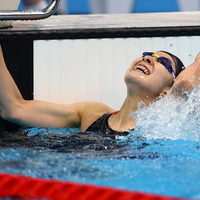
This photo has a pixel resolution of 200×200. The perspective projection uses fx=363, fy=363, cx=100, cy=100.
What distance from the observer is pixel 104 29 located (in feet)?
7.30

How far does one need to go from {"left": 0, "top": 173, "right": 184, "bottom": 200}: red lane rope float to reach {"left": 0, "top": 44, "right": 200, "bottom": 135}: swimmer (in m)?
0.92

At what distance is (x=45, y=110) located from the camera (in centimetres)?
193

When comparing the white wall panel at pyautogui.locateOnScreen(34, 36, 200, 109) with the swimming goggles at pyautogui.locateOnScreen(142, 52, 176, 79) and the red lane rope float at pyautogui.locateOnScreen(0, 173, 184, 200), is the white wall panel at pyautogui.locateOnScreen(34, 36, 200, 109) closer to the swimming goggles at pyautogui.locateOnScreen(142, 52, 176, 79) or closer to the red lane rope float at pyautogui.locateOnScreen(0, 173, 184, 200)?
the swimming goggles at pyautogui.locateOnScreen(142, 52, 176, 79)

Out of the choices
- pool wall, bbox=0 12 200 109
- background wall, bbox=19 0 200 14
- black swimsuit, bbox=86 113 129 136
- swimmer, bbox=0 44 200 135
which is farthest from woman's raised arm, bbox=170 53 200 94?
background wall, bbox=19 0 200 14

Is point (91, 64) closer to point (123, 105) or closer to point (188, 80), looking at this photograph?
point (123, 105)

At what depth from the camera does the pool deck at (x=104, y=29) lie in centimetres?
223

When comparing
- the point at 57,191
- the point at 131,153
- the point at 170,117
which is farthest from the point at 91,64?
the point at 57,191

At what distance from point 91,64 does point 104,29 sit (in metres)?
0.23

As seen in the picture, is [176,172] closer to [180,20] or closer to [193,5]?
[180,20]

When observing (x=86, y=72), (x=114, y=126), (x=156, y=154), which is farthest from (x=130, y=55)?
(x=156, y=154)

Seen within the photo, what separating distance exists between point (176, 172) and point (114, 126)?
0.77 meters

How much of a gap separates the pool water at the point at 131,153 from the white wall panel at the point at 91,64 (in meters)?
0.38

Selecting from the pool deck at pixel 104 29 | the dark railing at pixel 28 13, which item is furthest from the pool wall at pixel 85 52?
the dark railing at pixel 28 13

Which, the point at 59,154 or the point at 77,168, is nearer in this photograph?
the point at 77,168
